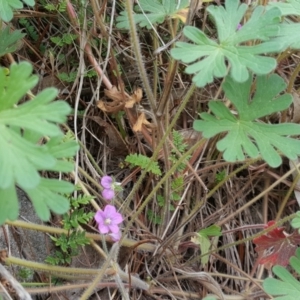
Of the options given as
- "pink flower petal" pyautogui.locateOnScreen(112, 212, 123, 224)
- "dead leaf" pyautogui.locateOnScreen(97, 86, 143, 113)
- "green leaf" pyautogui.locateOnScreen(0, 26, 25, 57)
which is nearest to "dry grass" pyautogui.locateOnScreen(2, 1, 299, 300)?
"dead leaf" pyautogui.locateOnScreen(97, 86, 143, 113)

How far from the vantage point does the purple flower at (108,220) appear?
1.54 m

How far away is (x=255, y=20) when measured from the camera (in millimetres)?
1375

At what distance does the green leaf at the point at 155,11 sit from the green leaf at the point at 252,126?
42 cm

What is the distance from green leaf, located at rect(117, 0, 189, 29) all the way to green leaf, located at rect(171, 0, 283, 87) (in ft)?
1.06

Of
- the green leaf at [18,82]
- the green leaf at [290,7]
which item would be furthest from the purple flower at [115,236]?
the green leaf at [290,7]

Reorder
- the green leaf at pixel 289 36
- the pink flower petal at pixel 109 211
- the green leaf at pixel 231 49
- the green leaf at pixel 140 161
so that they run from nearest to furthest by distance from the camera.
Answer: the green leaf at pixel 231 49
the green leaf at pixel 289 36
the pink flower petal at pixel 109 211
the green leaf at pixel 140 161

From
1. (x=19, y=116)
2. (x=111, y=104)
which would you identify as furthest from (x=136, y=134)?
(x=19, y=116)

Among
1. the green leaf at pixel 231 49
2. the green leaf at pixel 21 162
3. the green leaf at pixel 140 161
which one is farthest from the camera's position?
the green leaf at pixel 140 161

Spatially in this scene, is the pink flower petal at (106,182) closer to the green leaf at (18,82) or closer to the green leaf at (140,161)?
the green leaf at (140,161)

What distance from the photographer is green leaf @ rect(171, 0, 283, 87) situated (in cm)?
127

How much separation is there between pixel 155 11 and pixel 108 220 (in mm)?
711

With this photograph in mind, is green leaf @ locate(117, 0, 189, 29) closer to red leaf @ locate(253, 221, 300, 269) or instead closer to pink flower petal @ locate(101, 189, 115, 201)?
A: pink flower petal @ locate(101, 189, 115, 201)

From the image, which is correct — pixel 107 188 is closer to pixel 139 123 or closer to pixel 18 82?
pixel 139 123

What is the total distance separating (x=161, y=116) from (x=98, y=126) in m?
0.44
